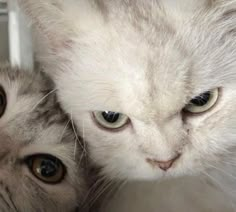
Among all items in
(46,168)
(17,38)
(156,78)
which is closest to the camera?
(156,78)

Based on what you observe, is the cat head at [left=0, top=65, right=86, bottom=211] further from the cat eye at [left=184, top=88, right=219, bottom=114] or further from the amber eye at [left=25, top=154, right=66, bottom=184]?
the cat eye at [left=184, top=88, right=219, bottom=114]

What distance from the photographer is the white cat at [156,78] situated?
849 mm

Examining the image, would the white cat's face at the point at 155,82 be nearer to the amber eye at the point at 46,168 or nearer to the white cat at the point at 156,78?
the white cat at the point at 156,78

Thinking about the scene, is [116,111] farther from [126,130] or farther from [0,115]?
[0,115]

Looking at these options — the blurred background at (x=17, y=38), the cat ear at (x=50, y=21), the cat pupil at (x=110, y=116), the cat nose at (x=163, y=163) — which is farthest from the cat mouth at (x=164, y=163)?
the blurred background at (x=17, y=38)

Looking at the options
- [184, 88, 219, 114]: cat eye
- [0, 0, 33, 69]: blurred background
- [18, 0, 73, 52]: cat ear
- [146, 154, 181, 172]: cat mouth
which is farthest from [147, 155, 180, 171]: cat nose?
[0, 0, 33, 69]: blurred background

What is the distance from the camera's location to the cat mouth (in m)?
0.90

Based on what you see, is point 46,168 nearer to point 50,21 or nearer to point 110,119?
point 110,119

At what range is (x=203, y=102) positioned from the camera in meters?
0.89

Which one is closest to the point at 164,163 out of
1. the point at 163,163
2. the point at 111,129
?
the point at 163,163

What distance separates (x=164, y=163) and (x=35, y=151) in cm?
26

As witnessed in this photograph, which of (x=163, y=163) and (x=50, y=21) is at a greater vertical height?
(x=50, y=21)

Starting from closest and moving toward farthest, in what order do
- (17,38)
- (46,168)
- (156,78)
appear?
1. (156,78)
2. (46,168)
3. (17,38)

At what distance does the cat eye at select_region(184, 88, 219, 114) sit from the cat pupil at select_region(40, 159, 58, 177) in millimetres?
305
